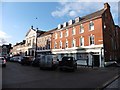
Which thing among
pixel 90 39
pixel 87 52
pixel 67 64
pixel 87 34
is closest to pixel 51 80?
pixel 67 64

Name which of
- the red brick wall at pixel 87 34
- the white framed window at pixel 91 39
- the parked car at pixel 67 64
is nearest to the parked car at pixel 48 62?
the parked car at pixel 67 64

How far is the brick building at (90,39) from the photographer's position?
109 feet

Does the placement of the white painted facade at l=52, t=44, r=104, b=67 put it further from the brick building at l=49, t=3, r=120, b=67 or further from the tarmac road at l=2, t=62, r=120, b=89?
the tarmac road at l=2, t=62, r=120, b=89

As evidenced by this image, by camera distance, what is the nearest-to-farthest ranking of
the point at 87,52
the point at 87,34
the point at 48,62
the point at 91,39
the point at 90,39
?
the point at 48,62, the point at 91,39, the point at 90,39, the point at 87,52, the point at 87,34

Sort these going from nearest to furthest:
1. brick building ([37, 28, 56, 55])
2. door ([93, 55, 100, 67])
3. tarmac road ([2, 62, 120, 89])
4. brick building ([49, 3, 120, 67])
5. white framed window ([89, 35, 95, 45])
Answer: tarmac road ([2, 62, 120, 89]) → brick building ([49, 3, 120, 67]) → door ([93, 55, 100, 67]) → white framed window ([89, 35, 95, 45]) → brick building ([37, 28, 56, 55])

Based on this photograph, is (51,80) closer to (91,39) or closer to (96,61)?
(96,61)

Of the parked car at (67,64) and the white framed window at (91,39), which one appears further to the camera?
the white framed window at (91,39)

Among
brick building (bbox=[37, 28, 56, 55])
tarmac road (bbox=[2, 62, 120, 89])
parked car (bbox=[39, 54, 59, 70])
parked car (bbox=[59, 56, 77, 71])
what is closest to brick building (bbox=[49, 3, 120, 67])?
brick building (bbox=[37, 28, 56, 55])

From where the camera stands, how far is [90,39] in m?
35.3

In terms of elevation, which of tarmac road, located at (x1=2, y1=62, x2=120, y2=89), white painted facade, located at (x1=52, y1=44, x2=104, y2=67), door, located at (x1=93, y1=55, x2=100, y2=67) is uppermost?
white painted facade, located at (x1=52, y1=44, x2=104, y2=67)

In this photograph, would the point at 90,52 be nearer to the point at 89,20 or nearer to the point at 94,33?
the point at 94,33

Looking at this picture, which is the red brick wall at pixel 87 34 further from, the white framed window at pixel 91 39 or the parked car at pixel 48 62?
the parked car at pixel 48 62

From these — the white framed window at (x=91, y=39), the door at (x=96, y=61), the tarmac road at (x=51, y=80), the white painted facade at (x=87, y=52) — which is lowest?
the tarmac road at (x=51, y=80)

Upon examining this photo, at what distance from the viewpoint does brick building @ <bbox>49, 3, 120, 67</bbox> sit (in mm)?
33156
